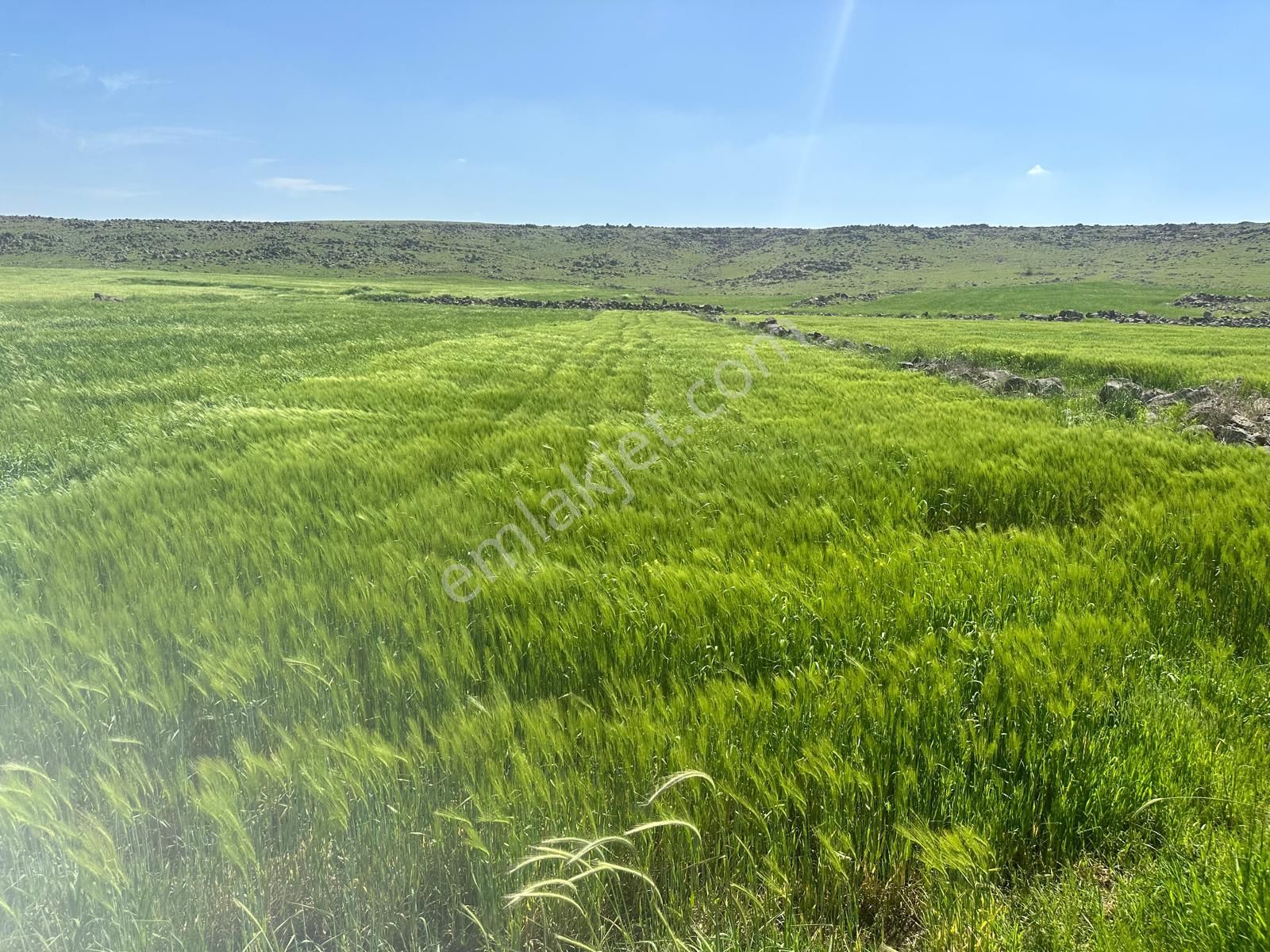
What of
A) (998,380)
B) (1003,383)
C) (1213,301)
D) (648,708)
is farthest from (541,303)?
(648,708)

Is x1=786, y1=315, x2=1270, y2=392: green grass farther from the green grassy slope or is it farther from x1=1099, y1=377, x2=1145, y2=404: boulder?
the green grassy slope

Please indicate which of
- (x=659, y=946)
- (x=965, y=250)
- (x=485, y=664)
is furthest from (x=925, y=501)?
(x=965, y=250)

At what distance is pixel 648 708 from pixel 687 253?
148 metres

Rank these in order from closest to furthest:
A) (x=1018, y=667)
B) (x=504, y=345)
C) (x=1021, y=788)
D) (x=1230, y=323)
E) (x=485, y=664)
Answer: (x=1021, y=788) → (x=1018, y=667) → (x=485, y=664) → (x=504, y=345) → (x=1230, y=323)

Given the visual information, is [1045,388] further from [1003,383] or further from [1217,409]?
[1217,409]

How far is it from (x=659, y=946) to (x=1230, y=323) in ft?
172

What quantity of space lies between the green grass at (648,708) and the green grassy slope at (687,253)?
8916cm

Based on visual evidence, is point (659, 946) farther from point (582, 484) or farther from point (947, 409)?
point (947, 409)

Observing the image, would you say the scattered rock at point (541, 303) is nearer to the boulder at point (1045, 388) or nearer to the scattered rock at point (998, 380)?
the scattered rock at point (998, 380)

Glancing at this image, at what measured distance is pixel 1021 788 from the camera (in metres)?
1.89

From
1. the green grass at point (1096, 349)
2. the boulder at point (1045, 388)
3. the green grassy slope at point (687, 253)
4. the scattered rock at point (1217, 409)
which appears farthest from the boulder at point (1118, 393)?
the green grassy slope at point (687, 253)

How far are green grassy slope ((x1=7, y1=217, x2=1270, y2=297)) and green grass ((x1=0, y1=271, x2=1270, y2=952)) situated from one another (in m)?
89.2

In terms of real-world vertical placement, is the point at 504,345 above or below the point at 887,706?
above

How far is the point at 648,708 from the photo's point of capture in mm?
2307
